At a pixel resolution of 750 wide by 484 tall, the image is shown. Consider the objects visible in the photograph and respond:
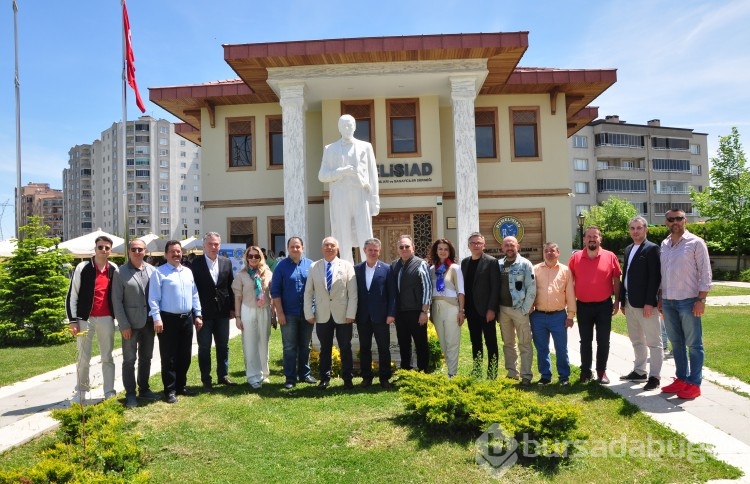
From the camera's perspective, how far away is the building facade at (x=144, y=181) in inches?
3740

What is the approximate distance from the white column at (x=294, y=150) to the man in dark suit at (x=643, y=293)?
30.4ft

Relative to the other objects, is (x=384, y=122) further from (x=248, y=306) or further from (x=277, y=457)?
(x=277, y=457)

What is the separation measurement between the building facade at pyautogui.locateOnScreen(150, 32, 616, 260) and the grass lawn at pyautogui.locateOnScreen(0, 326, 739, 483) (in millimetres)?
8532

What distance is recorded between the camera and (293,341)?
6.76m

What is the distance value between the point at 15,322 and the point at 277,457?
10.4m

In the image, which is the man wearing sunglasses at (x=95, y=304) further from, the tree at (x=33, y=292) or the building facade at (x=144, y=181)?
the building facade at (x=144, y=181)

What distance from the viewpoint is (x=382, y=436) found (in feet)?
16.1

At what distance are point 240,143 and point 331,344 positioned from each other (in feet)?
41.3

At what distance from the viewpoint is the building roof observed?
526 inches

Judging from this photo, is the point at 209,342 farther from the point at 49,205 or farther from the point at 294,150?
the point at 49,205

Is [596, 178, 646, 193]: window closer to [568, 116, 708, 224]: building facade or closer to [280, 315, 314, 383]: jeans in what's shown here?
[568, 116, 708, 224]: building facade

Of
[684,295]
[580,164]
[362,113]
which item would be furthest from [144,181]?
[684,295]

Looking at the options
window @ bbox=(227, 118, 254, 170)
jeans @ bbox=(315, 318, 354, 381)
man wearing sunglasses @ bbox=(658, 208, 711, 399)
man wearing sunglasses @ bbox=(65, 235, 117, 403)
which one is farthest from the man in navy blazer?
window @ bbox=(227, 118, 254, 170)

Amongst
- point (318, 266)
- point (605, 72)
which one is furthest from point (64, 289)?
point (605, 72)
